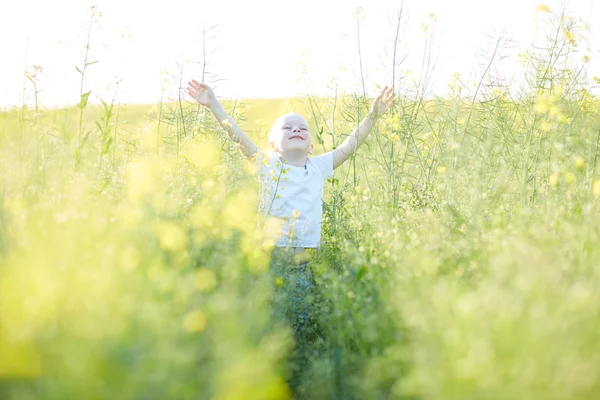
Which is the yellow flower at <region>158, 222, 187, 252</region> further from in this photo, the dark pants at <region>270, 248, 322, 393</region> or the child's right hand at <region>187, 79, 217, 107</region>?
the child's right hand at <region>187, 79, 217, 107</region>

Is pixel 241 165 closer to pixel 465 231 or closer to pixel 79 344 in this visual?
pixel 465 231

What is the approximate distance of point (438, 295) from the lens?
6.57 ft

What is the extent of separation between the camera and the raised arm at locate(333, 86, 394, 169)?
477 centimetres

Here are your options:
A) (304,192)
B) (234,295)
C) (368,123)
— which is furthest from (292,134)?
(234,295)

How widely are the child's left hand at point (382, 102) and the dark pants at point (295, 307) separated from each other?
1576 mm

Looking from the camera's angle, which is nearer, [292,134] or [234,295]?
[234,295]

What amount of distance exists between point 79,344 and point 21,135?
7.10 ft

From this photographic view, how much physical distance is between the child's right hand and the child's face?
542mm

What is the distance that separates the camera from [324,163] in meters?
4.81

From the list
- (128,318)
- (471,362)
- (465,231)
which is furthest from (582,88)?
(128,318)

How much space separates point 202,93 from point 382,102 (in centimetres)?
136

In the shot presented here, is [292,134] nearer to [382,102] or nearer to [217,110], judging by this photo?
[217,110]

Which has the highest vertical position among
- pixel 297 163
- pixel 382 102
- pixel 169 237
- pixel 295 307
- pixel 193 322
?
pixel 382 102

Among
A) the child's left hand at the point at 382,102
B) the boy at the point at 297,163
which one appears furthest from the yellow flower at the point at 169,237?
the child's left hand at the point at 382,102
